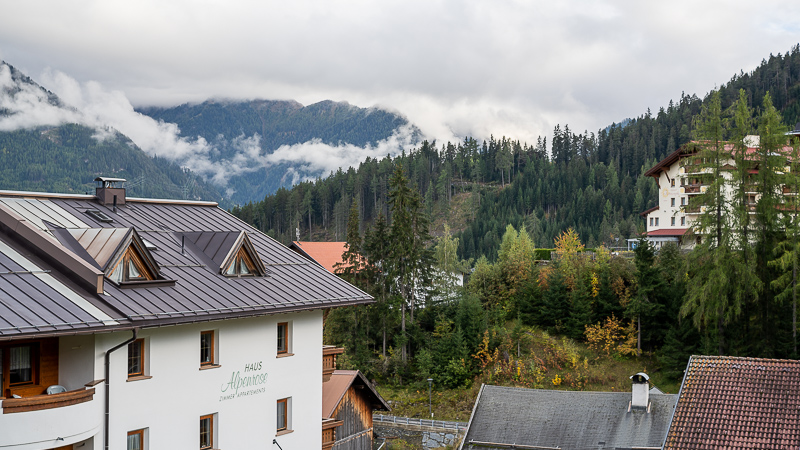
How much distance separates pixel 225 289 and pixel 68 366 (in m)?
4.83

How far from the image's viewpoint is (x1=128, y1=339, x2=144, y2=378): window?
58.9 feet

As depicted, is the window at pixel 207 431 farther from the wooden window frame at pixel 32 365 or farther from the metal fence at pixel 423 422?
the metal fence at pixel 423 422

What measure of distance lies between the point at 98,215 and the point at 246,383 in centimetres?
699

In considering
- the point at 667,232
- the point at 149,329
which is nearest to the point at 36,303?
the point at 149,329

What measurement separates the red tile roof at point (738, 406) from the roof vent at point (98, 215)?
62.5ft

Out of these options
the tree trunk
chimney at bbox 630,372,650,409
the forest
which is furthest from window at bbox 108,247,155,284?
the tree trunk

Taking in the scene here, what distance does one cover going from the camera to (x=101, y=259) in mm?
17719

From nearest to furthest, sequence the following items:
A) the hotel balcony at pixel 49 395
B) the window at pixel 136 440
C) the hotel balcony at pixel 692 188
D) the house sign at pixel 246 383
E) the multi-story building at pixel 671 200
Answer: the hotel balcony at pixel 49 395
the window at pixel 136 440
the house sign at pixel 246 383
the hotel balcony at pixel 692 188
the multi-story building at pixel 671 200

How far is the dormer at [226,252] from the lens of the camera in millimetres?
21328

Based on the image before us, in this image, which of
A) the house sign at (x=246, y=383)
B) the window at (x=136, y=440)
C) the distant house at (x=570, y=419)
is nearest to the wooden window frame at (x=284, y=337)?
the house sign at (x=246, y=383)

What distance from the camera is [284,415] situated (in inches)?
893

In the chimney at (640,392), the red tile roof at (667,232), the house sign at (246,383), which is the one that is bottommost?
the chimney at (640,392)

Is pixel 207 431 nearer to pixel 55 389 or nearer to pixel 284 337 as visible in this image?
pixel 284 337

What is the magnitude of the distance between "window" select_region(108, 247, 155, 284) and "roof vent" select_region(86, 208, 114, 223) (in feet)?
12.3
